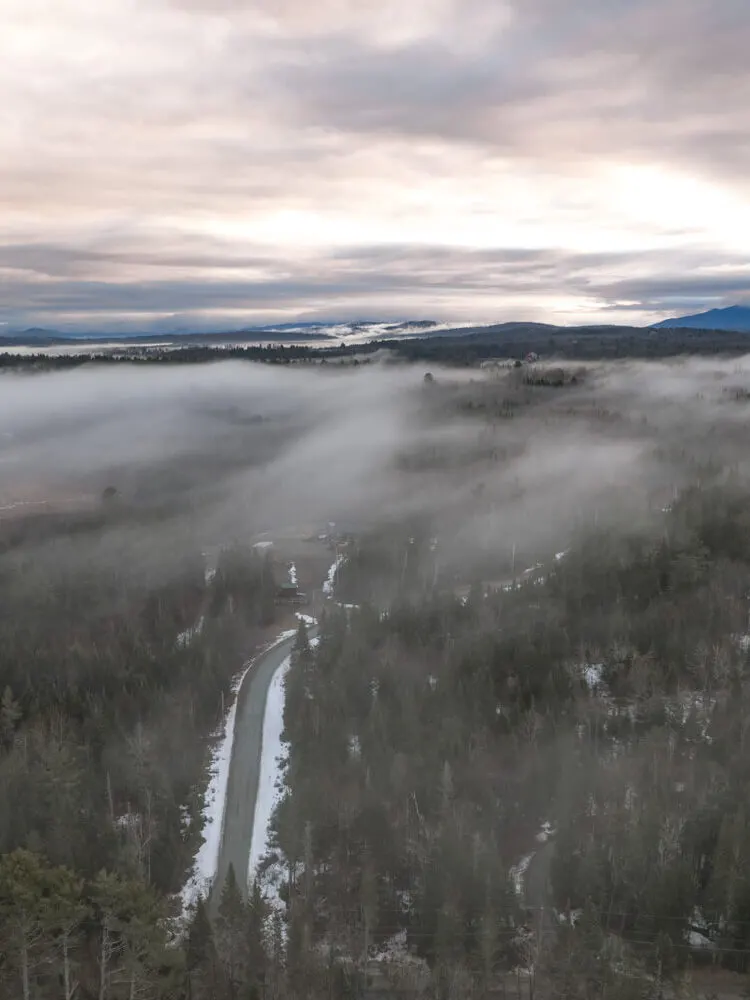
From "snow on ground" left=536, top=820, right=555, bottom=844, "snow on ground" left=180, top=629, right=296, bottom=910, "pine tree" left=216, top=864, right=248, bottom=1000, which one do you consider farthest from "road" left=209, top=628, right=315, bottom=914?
"snow on ground" left=536, top=820, right=555, bottom=844

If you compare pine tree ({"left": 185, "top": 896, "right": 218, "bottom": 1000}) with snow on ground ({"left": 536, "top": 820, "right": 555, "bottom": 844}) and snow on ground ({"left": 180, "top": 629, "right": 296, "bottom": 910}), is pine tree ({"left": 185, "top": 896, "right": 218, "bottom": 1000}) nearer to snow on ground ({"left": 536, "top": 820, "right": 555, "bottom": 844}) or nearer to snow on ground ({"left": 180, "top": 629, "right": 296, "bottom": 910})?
snow on ground ({"left": 180, "top": 629, "right": 296, "bottom": 910})

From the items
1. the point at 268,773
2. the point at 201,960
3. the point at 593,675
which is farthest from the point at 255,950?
the point at 593,675

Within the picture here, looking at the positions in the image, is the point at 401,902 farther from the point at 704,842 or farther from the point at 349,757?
the point at 704,842

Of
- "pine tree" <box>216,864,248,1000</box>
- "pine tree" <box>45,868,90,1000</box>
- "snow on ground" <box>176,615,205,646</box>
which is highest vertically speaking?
"pine tree" <box>45,868,90,1000</box>

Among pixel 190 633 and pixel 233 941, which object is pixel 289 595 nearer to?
pixel 190 633

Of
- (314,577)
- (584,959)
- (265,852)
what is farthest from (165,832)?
(314,577)

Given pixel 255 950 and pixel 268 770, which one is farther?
pixel 268 770
